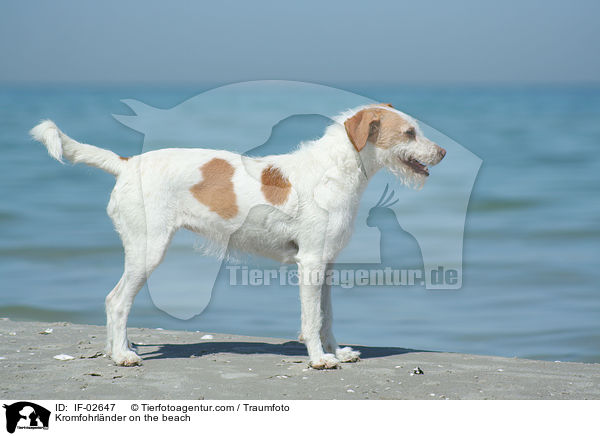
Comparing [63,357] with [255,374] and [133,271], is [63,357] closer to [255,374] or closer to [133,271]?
[133,271]

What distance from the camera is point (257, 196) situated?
5680 millimetres

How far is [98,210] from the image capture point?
15.3 metres

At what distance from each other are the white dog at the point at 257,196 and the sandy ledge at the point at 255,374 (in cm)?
31

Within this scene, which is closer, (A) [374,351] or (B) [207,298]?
(A) [374,351]

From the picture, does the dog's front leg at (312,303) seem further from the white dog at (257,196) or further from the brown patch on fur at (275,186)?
the brown patch on fur at (275,186)

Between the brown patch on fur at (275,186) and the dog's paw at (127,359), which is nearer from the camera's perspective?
the dog's paw at (127,359)

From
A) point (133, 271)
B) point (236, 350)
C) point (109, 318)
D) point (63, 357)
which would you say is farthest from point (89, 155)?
point (236, 350)

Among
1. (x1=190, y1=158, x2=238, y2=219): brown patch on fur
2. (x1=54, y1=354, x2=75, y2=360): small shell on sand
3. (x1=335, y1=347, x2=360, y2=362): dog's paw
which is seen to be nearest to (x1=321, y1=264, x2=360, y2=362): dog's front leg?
(x1=335, y1=347, x2=360, y2=362): dog's paw

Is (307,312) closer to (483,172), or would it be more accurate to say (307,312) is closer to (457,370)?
(457,370)

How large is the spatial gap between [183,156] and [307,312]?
1.57 meters

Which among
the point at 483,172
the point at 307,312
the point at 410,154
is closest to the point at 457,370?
the point at 307,312

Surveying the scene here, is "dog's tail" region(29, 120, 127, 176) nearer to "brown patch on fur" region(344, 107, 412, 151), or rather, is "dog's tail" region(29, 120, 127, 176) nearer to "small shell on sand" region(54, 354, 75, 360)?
"small shell on sand" region(54, 354, 75, 360)
